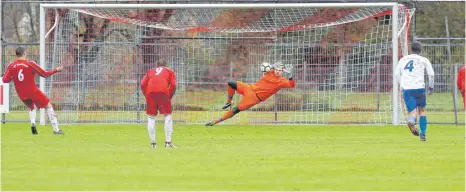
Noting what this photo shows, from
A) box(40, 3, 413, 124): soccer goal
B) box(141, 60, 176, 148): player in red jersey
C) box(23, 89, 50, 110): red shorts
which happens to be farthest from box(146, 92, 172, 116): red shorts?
box(40, 3, 413, 124): soccer goal

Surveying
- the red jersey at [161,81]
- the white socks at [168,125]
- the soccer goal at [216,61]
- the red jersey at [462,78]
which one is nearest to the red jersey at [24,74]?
the soccer goal at [216,61]

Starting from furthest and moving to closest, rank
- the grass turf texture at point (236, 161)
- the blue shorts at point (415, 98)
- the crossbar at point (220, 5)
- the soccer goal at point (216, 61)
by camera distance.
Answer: the soccer goal at point (216, 61) → the crossbar at point (220, 5) → the blue shorts at point (415, 98) → the grass turf texture at point (236, 161)

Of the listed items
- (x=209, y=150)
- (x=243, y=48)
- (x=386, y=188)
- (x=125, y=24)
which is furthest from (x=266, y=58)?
(x=386, y=188)

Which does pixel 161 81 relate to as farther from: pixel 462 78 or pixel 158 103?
pixel 462 78

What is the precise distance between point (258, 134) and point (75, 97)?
6.47 metres

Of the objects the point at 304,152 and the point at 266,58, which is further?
the point at 266,58

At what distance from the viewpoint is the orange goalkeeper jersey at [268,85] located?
25359 mm

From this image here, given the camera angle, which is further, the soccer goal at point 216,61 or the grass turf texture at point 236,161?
the soccer goal at point 216,61

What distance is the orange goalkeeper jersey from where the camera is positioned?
25.4 meters

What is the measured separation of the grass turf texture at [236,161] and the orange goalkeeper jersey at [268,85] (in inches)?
46.7

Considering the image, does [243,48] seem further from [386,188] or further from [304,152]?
[386,188]

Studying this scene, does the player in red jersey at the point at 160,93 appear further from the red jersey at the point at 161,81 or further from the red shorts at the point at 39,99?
the red shorts at the point at 39,99

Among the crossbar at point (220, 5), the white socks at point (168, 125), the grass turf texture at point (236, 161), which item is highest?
the crossbar at point (220, 5)

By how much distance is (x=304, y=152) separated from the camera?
709 inches
